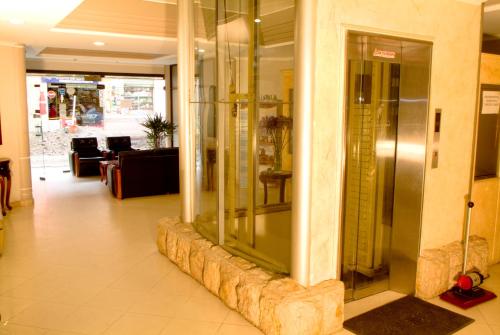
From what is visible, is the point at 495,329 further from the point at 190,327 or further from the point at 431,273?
the point at 190,327

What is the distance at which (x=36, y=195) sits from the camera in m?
8.52

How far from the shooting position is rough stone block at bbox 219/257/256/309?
11.8 feet

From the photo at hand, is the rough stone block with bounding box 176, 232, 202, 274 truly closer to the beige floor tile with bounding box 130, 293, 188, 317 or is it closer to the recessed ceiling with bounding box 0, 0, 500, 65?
the beige floor tile with bounding box 130, 293, 188, 317

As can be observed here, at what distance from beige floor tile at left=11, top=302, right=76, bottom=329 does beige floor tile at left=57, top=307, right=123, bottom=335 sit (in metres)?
0.07

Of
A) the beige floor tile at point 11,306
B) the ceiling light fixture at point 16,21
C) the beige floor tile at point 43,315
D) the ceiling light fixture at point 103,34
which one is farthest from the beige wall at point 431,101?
the ceiling light fixture at point 103,34

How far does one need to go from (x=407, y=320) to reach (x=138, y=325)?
226 centimetres

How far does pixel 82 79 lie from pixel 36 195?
496cm

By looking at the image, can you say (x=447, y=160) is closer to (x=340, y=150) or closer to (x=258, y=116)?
(x=340, y=150)

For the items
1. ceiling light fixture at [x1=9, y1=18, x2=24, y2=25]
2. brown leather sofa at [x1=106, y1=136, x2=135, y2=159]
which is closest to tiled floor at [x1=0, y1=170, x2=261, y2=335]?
ceiling light fixture at [x1=9, y1=18, x2=24, y2=25]

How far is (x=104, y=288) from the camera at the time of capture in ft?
13.6

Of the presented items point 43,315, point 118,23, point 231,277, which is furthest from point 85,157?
point 231,277

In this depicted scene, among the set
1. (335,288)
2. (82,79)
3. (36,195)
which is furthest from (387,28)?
(82,79)

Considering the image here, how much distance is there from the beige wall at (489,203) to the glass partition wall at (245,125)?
2254 mm

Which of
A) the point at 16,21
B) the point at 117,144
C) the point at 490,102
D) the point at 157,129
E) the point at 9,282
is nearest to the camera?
the point at 9,282
